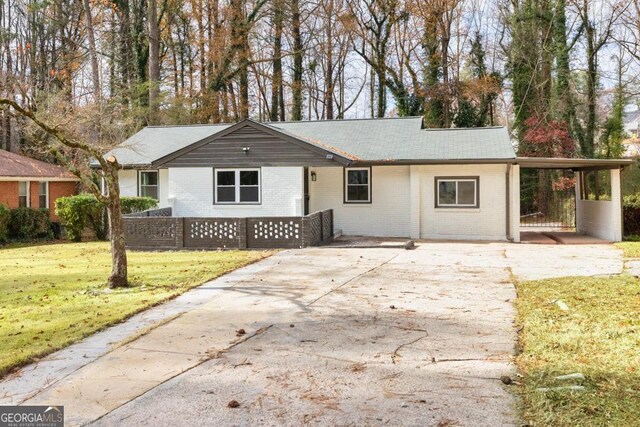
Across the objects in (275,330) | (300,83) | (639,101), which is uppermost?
(300,83)

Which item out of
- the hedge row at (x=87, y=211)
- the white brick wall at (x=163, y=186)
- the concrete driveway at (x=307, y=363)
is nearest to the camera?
the concrete driveway at (x=307, y=363)

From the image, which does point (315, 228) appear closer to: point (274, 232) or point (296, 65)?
point (274, 232)

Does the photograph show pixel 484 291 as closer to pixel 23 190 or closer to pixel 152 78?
pixel 23 190

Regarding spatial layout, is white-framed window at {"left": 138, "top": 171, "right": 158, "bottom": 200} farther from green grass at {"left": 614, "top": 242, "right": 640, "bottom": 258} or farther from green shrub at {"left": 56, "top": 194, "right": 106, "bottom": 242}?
green grass at {"left": 614, "top": 242, "right": 640, "bottom": 258}

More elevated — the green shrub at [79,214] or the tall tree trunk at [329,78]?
the tall tree trunk at [329,78]

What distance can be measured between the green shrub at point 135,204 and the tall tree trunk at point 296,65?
15285mm

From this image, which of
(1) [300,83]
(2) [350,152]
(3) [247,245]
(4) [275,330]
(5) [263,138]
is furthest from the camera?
(1) [300,83]

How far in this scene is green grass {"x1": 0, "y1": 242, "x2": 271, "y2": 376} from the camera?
6.40 metres

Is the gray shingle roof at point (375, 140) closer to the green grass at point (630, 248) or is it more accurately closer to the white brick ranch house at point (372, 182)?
the white brick ranch house at point (372, 182)

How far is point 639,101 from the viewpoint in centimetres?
2925

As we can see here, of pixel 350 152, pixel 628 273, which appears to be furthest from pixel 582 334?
pixel 350 152

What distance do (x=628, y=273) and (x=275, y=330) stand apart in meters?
7.18

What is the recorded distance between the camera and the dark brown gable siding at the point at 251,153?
671 inches

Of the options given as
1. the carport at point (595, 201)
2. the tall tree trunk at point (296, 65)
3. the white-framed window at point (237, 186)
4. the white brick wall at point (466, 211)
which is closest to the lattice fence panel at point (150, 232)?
the white-framed window at point (237, 186)
